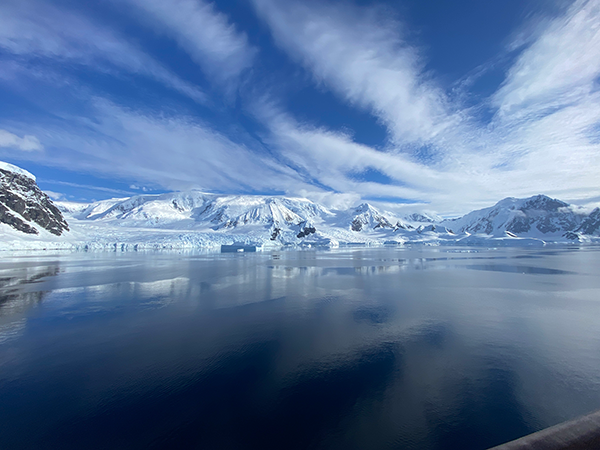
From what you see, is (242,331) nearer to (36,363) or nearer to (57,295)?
(36,363)

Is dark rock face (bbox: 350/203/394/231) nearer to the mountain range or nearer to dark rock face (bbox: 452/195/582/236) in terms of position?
the mountain range

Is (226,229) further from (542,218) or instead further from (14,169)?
(542,218)

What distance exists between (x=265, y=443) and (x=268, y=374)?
77.5 inches

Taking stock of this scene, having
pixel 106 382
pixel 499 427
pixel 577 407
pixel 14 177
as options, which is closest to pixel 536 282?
pixel 577 407

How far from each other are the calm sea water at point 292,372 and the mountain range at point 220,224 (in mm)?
49737

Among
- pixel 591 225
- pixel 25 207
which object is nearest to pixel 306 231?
pixel 25 207

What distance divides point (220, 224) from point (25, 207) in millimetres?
54267

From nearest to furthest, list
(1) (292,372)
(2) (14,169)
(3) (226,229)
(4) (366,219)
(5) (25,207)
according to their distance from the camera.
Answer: (1) (292,372) → (5) (25,207) → (2) (14,169) → (3) (226,229) → (4) (366,219)

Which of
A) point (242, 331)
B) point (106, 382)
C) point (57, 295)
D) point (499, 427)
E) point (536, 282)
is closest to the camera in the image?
point (499, 427)

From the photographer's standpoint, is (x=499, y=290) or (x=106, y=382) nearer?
(x=106, y=382)

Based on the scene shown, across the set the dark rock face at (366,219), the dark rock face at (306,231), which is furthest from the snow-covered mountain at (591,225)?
the dark rock face at (306,231)

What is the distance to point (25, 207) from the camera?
59.7m

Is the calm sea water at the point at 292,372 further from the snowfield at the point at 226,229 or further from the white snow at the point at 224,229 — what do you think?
the white snow at the point at 224,229

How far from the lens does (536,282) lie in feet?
55.5
